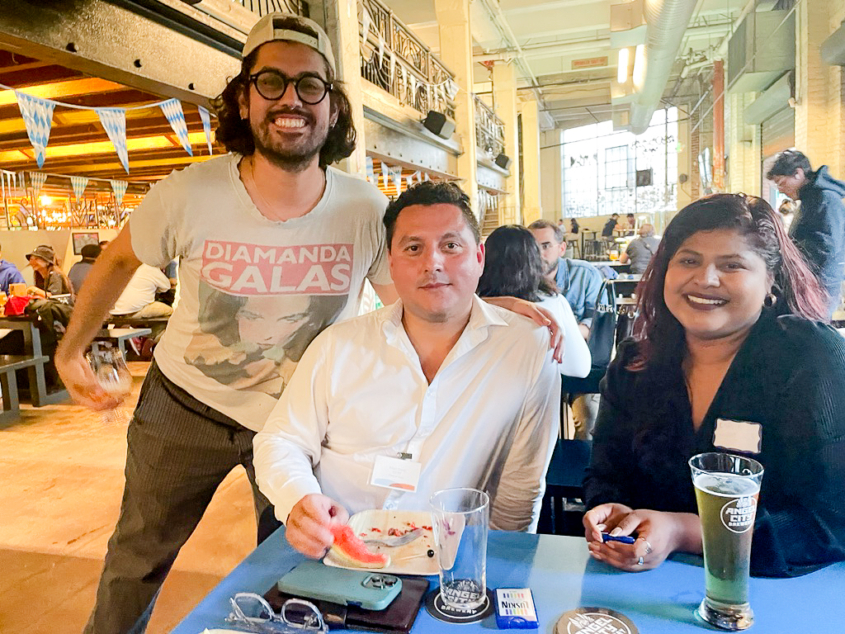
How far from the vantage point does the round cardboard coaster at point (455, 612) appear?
3.01 feet

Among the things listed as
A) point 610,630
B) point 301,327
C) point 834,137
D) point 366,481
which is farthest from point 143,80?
point 834,137

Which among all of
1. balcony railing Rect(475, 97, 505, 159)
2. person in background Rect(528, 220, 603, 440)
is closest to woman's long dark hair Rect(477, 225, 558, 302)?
person in background Rect(528, 220, 603, 440)

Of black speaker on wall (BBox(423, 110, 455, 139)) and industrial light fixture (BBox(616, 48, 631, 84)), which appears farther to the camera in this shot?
industrial light fixture (BBox(616, 48, 631, 84))

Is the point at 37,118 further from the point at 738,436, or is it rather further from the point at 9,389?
the point at 738,436

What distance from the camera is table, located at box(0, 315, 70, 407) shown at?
582 centimetres

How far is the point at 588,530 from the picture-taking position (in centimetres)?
111

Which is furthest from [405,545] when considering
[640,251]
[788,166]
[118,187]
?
[118,187]

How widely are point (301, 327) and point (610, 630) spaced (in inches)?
46.0

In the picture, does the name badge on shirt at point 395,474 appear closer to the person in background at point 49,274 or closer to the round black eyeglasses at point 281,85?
the round black eyeglasses at point 281,85

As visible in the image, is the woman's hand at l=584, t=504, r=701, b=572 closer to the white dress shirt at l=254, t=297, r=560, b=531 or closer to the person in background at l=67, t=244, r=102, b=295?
the white dress shirt at l=254, t=297, r=560, b=531

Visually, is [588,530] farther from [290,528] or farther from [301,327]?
[301,327]

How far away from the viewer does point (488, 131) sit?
12.4 metres

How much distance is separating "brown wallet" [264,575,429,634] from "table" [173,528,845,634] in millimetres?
21

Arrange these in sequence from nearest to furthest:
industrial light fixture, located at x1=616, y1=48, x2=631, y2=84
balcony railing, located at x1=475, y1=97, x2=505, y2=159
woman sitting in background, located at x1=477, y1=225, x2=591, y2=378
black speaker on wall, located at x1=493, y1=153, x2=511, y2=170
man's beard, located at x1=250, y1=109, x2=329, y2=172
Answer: man's beard, located at x1=250, y1=109, x2=329, y2=172
woman sitting in background, located at x1=477, y1=225, x2=591, y2=378
industrial light fixture, located at x1=616, y1=48, x2=631, y2=84
balcony railing, located at x1=475, y1=97, x2=505, y2=159
black speaker on wall, located at x1=493, y1=153, x2=511, y2=170
